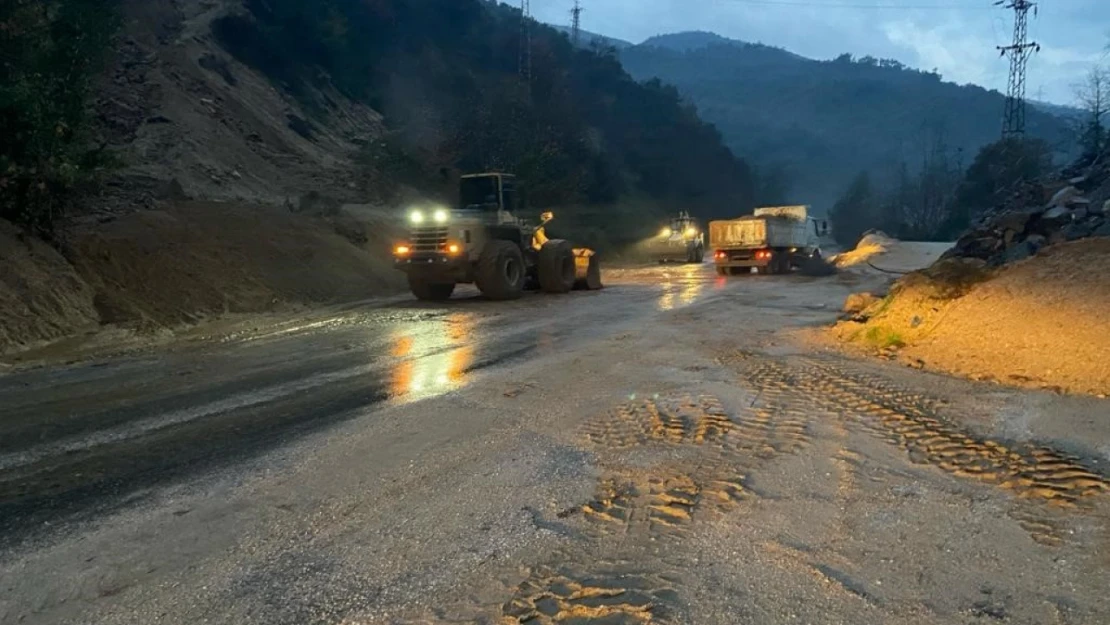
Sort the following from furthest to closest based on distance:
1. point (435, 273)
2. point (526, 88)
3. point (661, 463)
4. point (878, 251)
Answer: point (526, 88)
point (878, 251)
point (435, 273)
point (661, 463)

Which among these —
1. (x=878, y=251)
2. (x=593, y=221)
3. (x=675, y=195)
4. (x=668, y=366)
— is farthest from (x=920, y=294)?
(x=675, y=195)

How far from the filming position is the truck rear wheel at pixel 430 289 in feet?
65.7

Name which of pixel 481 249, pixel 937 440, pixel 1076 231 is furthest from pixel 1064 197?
pixel 937 440

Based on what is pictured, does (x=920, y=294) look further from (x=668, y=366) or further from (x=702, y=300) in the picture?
(x=702, y=300)

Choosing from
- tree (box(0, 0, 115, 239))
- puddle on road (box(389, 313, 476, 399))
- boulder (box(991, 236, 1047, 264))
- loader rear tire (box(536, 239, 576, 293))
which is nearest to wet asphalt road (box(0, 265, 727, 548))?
puddle on road (box(389, 313, 476, 399))

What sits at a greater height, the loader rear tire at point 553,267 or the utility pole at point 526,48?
the utility pole at point 526,48

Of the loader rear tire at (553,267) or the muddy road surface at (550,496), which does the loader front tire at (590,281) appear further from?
the muddy road surface at (550,496)

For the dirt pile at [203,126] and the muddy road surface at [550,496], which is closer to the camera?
the muddy road surface at [550,496]

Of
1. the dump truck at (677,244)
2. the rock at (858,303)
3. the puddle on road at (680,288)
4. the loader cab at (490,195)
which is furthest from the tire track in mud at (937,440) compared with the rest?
the dump truck at (677,244)

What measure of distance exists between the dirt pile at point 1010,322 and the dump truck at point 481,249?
9059 mm

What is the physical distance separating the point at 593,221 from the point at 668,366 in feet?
132

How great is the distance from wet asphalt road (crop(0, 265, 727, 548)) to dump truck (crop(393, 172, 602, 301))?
2893mm

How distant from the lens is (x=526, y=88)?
5541 cm

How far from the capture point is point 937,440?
6.74 m
